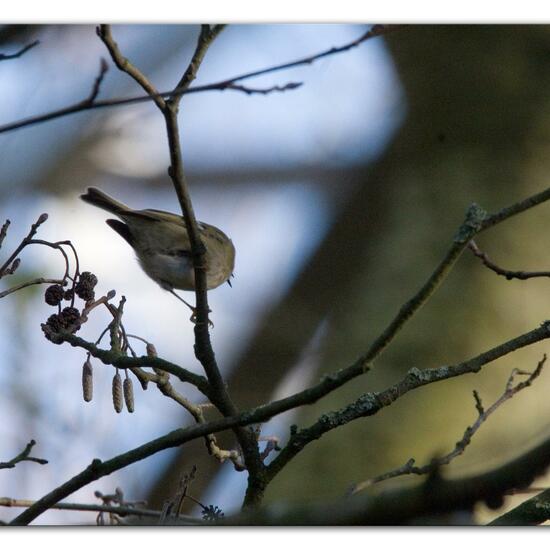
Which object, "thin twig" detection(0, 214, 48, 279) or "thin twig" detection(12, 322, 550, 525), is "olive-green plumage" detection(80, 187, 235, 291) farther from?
"thin twig" detection(12, 322, 550, 525)

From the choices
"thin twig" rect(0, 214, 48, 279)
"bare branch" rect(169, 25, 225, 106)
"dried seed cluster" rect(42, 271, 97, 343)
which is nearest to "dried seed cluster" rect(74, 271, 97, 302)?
"dried seed cluster" rect(42, 271, 97, 343)

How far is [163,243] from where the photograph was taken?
1861 millimetres

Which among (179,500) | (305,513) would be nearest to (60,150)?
(179,500)

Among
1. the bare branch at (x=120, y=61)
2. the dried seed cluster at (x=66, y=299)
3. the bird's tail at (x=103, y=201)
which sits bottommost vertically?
the dried seed cluster at (x=66, y=299)

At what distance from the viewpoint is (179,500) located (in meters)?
1.34

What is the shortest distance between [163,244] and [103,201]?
0.52ft

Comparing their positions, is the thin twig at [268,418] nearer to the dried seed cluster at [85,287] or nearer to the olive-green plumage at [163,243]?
the dried seed cluster at [85,287]

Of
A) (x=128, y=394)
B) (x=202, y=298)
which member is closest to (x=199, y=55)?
(x=202, y=298)

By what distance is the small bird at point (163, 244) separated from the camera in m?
1.82

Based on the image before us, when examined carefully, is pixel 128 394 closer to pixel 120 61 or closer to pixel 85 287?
pixel 85 287

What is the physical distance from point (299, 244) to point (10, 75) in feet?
2.36

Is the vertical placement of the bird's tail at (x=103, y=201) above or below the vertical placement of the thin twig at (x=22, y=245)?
above

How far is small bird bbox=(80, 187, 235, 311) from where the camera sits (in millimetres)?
1820

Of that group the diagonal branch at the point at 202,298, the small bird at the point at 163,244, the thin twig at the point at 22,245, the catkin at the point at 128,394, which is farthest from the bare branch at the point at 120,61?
the small bird at the point at 163,244
